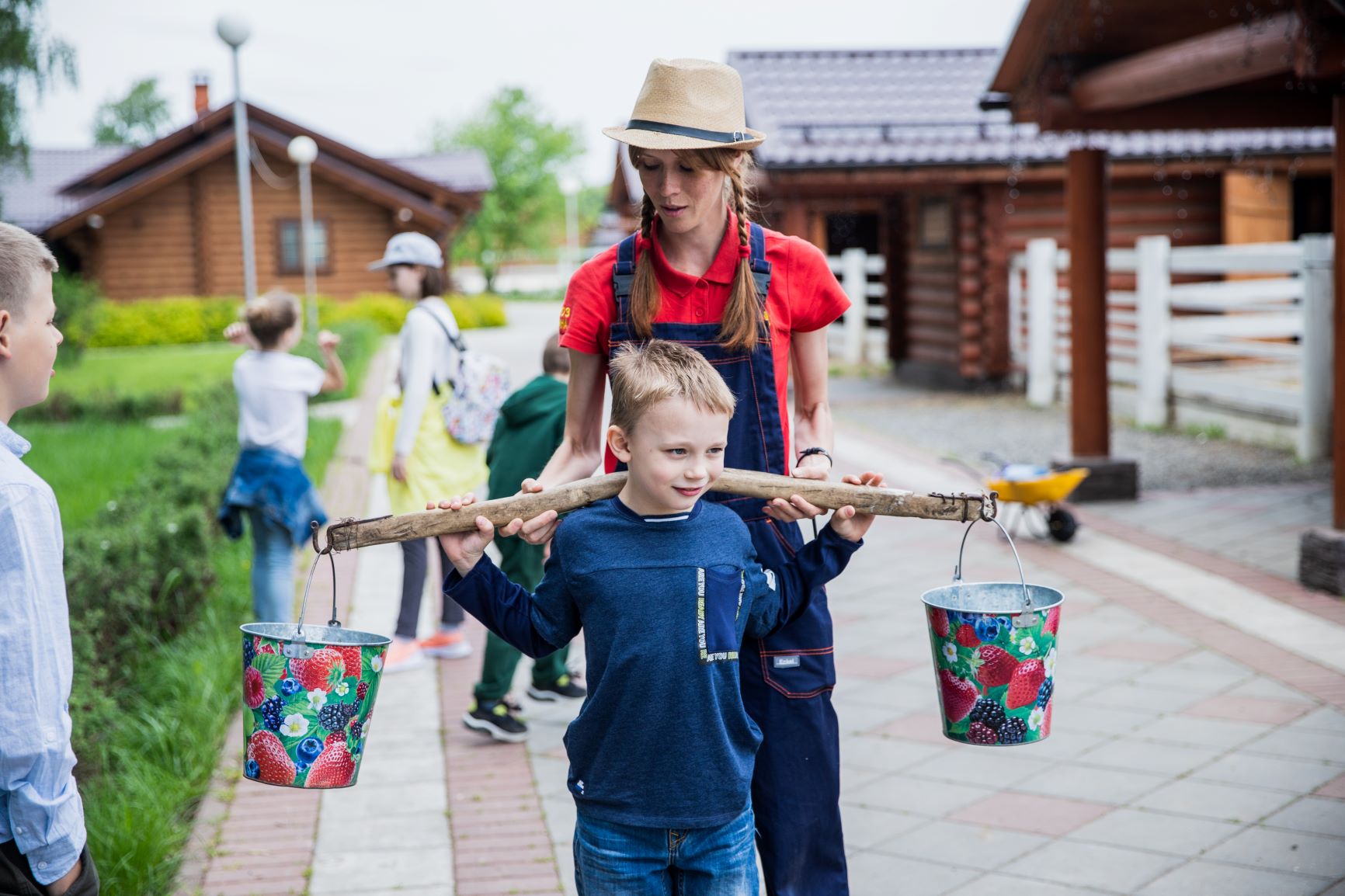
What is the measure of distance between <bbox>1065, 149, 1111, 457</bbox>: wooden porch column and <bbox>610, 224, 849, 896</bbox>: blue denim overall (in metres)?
7.35

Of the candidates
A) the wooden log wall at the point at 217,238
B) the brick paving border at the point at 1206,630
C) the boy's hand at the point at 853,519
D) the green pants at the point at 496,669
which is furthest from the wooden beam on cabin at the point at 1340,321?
the wooden log wall at the point at 217,238

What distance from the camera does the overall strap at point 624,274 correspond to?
9.57 ft

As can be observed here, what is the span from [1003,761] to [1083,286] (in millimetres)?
5700

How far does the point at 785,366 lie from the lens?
9.98 feet

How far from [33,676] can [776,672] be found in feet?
4.59

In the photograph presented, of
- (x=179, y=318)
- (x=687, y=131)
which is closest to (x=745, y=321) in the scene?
(x=687, y=131)

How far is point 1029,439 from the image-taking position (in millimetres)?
12734

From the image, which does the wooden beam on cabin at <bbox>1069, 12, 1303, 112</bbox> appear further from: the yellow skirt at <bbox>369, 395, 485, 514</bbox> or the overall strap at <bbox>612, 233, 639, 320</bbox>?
the overall strap at <bbox>612, 233, 639, 320</bbox>

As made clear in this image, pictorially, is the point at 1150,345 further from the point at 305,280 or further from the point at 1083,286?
the point at 305,280

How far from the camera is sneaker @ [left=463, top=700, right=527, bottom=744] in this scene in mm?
5355

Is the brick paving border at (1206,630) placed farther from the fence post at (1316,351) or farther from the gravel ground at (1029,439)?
the fence post at (1316,351)

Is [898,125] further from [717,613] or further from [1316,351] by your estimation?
[717,613]

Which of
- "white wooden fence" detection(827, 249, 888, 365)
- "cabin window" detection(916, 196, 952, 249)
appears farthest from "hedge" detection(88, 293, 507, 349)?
"cabin window" detection(916, 196, 952, 249)

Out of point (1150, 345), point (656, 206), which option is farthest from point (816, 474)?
point (1150, 345)
